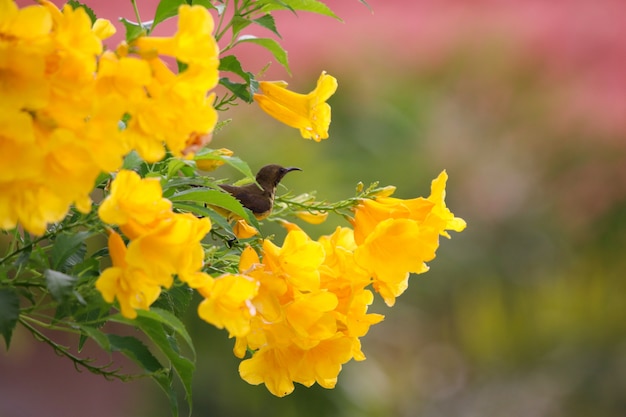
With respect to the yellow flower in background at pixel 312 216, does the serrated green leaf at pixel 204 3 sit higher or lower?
higher

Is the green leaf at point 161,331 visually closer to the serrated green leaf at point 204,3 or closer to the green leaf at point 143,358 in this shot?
the green leaf at point 143,358

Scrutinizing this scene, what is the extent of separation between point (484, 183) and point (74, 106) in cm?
279

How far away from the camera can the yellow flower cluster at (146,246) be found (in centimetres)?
39

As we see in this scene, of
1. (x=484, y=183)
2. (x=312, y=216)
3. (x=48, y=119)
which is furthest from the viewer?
(x=484, y=183)

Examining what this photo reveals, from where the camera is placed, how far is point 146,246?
1.28 ft

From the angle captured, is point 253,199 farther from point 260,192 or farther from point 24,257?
point 24,257

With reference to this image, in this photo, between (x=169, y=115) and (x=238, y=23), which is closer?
(x=169, y=115)

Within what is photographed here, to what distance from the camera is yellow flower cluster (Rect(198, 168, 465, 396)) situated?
45 cm

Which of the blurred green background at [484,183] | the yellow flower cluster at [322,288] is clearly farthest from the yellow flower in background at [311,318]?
the blurred green background at [484,183]

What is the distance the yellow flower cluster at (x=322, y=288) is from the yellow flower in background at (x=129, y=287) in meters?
0.06

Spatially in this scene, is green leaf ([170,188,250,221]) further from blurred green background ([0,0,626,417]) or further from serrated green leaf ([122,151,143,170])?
blurred green background ([0,0,626,417])

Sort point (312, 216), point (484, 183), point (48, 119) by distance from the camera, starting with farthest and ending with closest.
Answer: point (484, 183), point (312, 216), point (48, 119)

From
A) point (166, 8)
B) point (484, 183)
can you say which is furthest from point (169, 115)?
point (484, 183)

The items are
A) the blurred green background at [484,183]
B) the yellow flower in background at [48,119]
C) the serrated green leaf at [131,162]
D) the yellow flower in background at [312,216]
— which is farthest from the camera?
the blurred green background at [484,183]
